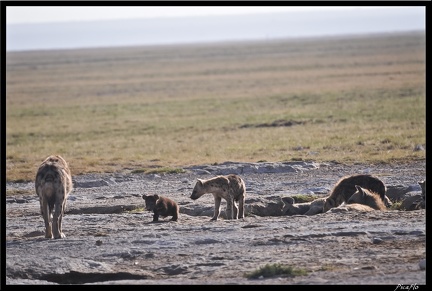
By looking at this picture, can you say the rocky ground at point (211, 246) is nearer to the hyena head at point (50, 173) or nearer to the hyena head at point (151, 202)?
the hyena head at point (151, 202)

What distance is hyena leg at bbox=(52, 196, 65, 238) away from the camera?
13.3m

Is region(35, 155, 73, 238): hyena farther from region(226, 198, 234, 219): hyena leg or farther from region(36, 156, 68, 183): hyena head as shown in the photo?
region(226, 198, 234, 219): hyena leg

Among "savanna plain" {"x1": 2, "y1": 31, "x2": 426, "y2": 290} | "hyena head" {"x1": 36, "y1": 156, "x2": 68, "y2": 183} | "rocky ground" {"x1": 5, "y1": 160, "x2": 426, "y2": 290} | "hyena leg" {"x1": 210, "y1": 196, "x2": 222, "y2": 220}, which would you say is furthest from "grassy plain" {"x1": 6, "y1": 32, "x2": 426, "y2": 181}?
"hyena head" {"x1": 36, "y1": 156, "x2": 68, "y2": 183}

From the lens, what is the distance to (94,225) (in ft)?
47.5

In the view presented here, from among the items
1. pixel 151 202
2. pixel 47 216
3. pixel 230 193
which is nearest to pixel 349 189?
pixel 230 193

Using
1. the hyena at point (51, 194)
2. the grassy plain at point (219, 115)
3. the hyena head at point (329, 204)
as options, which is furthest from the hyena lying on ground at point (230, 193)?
the grassy plain at point (219, 115)

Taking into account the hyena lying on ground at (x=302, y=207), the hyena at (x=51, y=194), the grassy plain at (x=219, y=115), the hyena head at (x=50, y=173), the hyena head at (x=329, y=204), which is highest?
the hyena head at (x=50, y=173)

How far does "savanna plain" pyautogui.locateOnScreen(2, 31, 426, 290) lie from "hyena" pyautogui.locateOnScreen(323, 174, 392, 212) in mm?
986

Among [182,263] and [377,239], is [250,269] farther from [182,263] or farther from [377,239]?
[377,239]

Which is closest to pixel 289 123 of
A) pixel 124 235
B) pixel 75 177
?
pixel 75 177

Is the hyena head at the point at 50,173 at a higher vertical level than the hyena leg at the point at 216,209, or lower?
higher

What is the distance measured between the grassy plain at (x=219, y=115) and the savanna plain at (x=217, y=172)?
115mm

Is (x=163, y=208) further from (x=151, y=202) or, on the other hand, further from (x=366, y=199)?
(x=366, y=199)

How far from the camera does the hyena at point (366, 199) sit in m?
15.1
